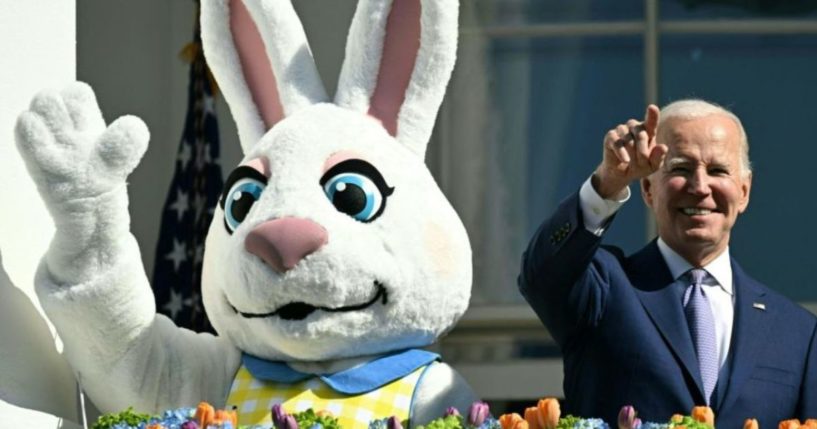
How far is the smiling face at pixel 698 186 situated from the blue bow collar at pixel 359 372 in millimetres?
778

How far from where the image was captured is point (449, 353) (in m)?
8.82

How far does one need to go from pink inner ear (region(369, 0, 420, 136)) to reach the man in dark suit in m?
0.50

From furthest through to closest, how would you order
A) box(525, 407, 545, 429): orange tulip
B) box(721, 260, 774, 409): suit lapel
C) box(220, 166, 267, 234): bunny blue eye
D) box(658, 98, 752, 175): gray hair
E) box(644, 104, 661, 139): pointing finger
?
box(658, 98, 752, 175): gray hair
box(721, 260, 774, 409): suit lapel
box(220, 166, 267, 234): bunny blue eye
box(644, 104, 661, 139): pointing finger
box(525, 407, 545, 429): orange tulip

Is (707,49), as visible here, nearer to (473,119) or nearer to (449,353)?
(473,119)

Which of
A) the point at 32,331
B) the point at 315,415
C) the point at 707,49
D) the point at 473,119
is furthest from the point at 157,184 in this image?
the point at 315,415

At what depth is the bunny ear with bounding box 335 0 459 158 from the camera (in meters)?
5.89

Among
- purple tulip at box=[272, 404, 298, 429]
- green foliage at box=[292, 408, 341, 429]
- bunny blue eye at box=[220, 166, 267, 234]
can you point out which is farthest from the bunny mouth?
purple tulip at box=[272, 404, 298, 429]

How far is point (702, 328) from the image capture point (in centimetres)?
592

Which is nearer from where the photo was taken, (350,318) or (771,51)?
(350,318)

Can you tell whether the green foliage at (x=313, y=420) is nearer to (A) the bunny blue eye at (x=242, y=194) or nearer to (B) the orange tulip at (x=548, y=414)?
(B) the orange tulip at (x=548, y=414)

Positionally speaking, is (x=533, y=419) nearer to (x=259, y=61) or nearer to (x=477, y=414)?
(x=477, y=414)

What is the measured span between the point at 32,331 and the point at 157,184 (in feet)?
10.2

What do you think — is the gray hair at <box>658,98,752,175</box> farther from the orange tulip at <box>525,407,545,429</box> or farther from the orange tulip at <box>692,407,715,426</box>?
the orange tulip at <box>525,407,545,429</box>

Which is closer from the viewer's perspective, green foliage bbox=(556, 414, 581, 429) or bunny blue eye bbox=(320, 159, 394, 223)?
green foliage bbox=(556, 414, 581, 429)
